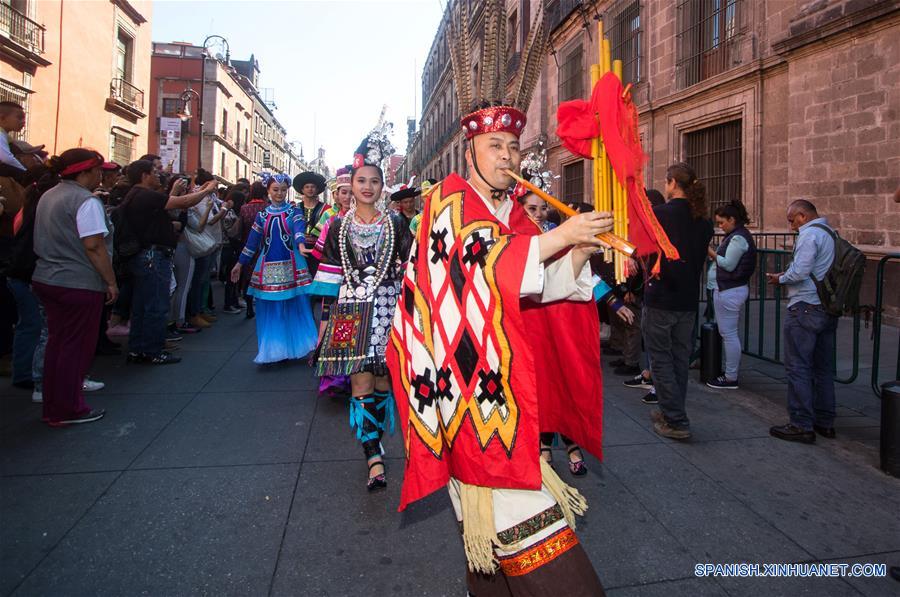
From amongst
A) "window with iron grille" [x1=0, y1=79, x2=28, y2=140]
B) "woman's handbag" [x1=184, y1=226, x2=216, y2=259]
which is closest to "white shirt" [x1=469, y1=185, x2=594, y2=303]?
"woman's handbag" [x1=184, y1=226, x2=216, y2=259]

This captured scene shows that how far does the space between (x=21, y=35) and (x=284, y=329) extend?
1685 centimetres

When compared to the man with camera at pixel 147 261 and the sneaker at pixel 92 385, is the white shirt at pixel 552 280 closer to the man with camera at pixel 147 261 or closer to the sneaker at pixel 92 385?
the sneaker at pixel 92 385

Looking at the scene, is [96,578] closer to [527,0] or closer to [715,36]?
[715,36]

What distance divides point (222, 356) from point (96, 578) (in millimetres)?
4532

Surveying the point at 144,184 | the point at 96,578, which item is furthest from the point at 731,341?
the point at 144,184

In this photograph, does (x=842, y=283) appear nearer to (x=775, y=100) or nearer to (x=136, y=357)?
(x=136, y=357)

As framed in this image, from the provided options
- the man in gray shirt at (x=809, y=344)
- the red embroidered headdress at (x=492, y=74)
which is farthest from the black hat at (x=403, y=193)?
the man in gray shirt at (x=809, y=344)

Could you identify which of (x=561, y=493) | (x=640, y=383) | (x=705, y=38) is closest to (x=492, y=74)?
(x=561, y=493)

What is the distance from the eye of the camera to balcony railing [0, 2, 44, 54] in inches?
623

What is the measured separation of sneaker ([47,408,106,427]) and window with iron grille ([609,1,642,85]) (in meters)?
14.9

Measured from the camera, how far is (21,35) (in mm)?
16547

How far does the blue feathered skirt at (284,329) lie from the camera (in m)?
6.27

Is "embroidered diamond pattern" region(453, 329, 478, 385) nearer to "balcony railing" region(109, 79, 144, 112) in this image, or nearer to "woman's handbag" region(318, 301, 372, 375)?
"woman's handbag" region(318, 301, 372, 375)

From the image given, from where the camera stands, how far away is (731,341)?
5570mm
